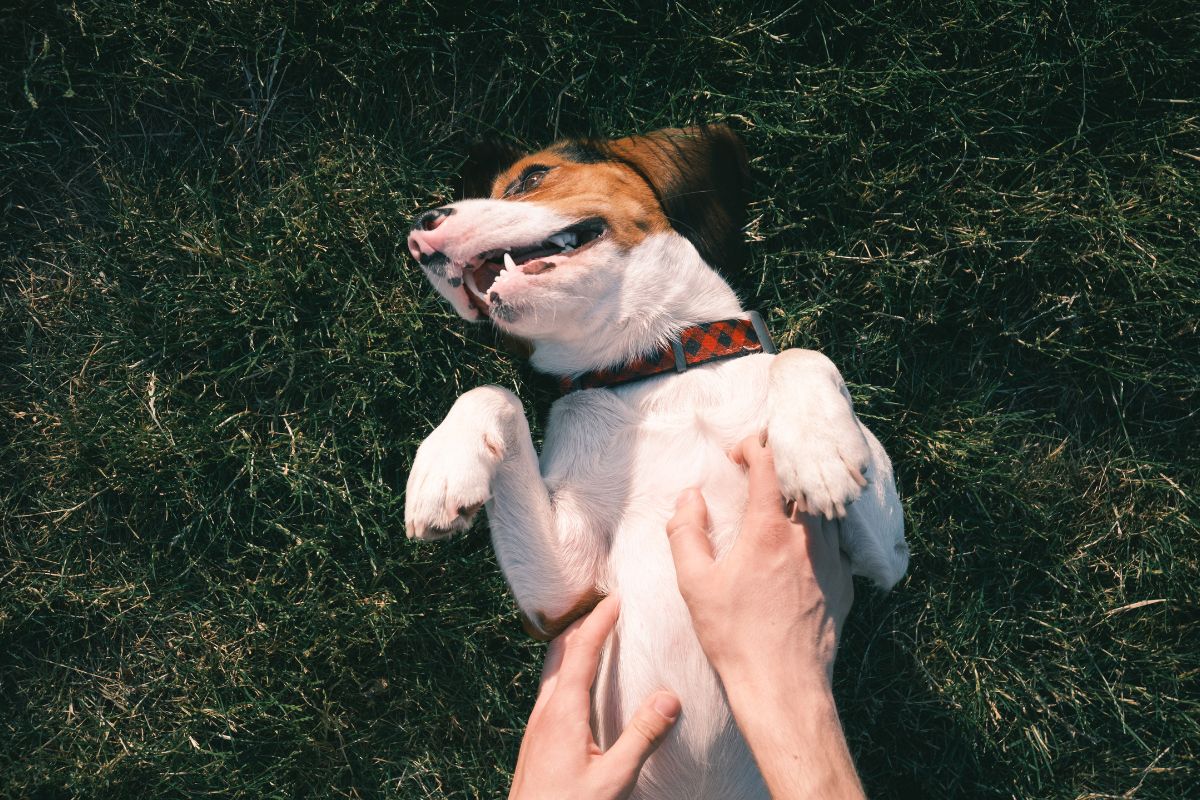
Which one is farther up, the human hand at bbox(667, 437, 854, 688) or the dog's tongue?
the dog's tongue

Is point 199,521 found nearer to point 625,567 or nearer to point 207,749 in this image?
point 207,749

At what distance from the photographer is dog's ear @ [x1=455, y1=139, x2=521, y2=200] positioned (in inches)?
133

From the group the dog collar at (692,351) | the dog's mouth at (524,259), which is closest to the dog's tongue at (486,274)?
the dog's mouth at (524,259)

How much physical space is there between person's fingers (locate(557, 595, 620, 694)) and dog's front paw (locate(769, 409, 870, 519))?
728 mm

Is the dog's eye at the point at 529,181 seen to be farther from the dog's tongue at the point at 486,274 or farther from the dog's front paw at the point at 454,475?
the dog's front paw at the point at 454,475

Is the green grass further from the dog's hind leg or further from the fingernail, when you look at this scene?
the fingernail

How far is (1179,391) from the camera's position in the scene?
3574mm

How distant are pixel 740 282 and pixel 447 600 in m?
1.94

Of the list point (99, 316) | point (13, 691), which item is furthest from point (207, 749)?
point (99, 316)

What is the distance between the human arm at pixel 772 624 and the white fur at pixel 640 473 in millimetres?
99

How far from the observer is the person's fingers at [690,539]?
2529 millimetres

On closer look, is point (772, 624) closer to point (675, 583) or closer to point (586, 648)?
point (675, 583)

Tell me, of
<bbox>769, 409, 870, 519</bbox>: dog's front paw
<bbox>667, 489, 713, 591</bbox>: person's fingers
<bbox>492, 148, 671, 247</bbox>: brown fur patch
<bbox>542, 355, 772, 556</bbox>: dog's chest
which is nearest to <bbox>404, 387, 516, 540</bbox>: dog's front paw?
<bbox>542, 355, 772, 556</bbox>: dog's chest

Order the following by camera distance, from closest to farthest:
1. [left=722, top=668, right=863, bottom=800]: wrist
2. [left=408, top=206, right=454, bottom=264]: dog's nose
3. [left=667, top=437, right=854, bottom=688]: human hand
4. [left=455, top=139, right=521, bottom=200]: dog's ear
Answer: [left=722, top=668, right=863, bottom=800]: wrist
[left=667, top=437, right=854, bottom=688]: human hand
[left=408, top=206, right=454, bottom=264]: dog's nose
[left=455, top=139, right=521, bottom=200]: dog's ear
